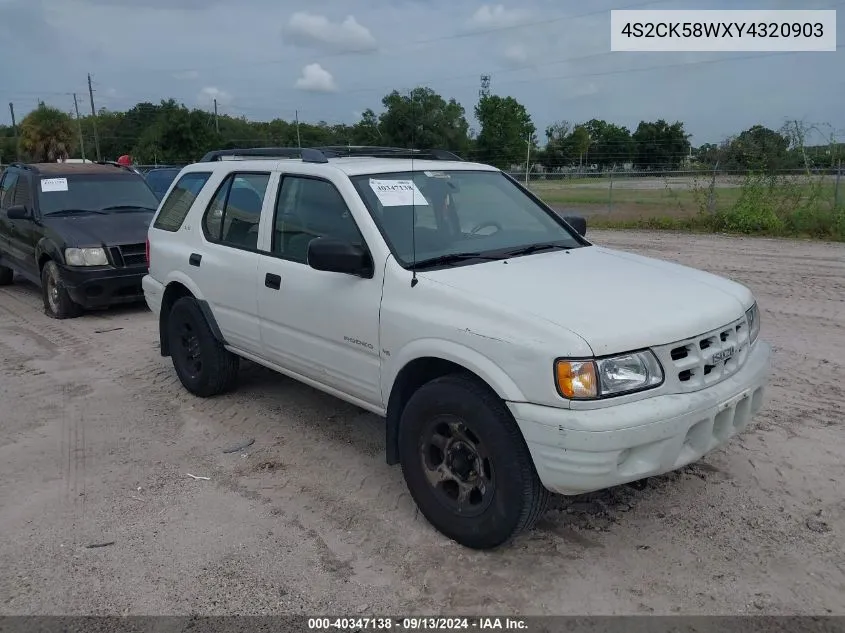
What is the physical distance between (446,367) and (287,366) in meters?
1.48

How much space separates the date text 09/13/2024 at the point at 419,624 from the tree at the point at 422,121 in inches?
104

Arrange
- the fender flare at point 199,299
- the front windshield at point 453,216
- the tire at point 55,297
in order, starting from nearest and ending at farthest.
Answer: the front windshield at point 453,216 < the fender flare at point 199,299 < the tire at point 55,297

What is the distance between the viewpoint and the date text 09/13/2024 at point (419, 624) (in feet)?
9.52

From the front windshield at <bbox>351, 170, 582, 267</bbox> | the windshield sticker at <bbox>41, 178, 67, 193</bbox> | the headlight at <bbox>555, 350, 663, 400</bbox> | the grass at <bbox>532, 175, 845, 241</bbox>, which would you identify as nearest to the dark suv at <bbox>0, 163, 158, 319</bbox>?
the windshield sticker at <bbox>41, 178, 67, 193</bbox>

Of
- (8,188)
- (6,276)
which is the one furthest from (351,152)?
(6,276)

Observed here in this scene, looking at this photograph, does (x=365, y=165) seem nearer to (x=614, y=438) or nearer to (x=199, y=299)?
(x=199, y=299)

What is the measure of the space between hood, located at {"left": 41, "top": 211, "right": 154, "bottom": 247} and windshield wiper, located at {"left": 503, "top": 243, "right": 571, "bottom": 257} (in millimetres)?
6011

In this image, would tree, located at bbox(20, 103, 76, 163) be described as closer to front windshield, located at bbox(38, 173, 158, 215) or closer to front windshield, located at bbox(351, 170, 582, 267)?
front windshield, located at bbox(38, 173, 158, 215)

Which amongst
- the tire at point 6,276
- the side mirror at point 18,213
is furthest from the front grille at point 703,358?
the tire at point 6,276

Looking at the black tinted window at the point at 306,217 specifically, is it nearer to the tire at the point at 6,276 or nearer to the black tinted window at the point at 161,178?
the tire at the point at 6,276

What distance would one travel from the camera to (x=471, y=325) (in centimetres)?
322

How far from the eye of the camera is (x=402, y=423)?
Answer: 358 centimetres

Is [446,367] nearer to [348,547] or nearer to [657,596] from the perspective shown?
[348,547]

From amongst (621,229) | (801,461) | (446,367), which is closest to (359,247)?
(446,367)
